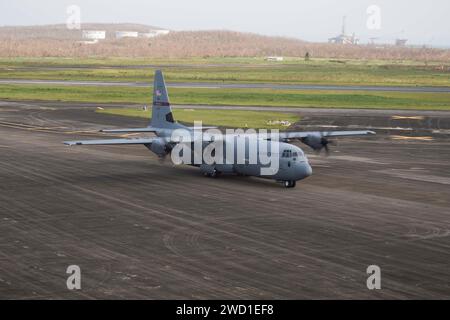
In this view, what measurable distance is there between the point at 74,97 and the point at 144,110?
70.7 ft

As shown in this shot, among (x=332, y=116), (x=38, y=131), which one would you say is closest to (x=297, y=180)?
(x=38, y=131)

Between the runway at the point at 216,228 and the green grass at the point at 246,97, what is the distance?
40.6 meters

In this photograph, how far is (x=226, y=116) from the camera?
84312mm

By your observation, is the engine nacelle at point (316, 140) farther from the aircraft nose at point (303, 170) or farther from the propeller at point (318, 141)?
the aircraft nose at point (303, 170)

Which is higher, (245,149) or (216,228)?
(245,149)

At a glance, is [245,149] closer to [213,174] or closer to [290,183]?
[213,174]

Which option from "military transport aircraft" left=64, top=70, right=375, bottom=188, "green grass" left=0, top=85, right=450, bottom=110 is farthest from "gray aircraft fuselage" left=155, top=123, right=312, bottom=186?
"green grass" left=0, top=85, right=450, bottom=110

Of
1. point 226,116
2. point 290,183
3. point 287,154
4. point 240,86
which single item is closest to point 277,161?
point 287,154

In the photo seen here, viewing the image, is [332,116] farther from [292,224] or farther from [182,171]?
[292,224]

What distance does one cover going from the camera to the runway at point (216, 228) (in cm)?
2600

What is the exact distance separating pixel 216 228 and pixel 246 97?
74011mm

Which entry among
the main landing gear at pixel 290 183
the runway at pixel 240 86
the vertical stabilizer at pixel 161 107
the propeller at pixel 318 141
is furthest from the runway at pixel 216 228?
the runway at pixel 240 86

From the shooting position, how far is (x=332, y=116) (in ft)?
286

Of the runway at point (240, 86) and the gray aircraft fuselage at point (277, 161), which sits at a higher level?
the runway at point (240, 86)
